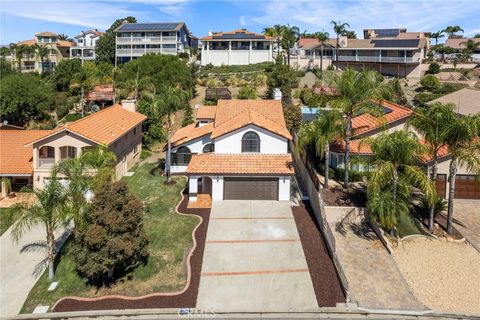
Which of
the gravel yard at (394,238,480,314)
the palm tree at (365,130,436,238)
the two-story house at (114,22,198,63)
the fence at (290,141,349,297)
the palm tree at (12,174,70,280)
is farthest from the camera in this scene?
the two-story house at (114,22,198,63)

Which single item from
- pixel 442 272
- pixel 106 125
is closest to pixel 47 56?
pixel 106 125

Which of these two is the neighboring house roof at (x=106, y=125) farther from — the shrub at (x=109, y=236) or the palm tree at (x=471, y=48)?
the palm tree at (x=471, y=48)

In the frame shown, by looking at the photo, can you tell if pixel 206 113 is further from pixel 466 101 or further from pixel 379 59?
pixel 379 59

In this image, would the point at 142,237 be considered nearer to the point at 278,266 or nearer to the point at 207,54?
the point at 278,266

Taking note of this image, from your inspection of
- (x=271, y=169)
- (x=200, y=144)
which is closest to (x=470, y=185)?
(x=271, y=169)

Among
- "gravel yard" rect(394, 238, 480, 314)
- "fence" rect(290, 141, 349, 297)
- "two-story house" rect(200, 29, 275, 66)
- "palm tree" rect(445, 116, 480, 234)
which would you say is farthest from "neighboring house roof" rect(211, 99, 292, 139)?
"two-story house" rect(200, 29, 275, 66)

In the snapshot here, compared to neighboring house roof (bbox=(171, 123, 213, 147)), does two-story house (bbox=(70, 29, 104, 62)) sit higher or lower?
higher

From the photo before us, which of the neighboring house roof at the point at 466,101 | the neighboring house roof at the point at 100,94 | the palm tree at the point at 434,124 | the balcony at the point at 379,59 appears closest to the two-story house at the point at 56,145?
the palm tree at the point at 434,124

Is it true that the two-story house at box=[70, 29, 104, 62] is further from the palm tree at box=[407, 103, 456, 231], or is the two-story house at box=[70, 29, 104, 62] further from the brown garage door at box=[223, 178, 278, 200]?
the palm tree at box=[407, 103, 456, 231]
